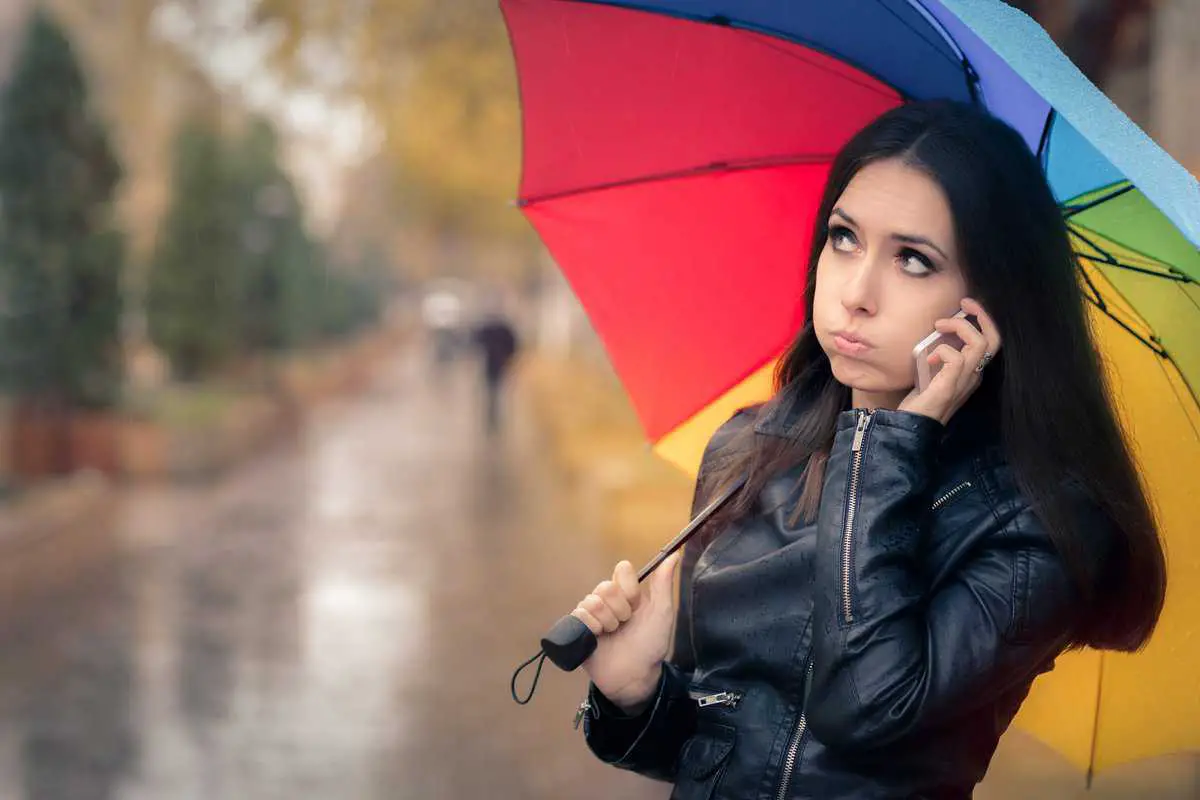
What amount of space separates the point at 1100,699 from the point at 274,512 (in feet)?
40.0

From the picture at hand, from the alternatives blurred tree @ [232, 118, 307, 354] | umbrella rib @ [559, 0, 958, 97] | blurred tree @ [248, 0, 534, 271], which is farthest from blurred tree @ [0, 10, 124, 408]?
umbrella rib @ [559, 0, 958, 97]

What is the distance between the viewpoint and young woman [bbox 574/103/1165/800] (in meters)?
1.84

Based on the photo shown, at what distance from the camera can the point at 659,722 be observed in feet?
7.10

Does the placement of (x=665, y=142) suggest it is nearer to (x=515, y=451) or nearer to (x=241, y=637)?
(x=241, y=637)

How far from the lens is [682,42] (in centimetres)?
261

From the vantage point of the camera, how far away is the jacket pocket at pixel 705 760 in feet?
6.66

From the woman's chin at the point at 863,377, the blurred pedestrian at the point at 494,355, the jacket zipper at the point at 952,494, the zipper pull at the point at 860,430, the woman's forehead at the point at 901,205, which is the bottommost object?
the blurred pedestrian at the point at 494,355

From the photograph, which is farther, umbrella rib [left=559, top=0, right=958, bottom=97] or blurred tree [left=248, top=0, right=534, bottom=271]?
blurred tree [left=248, top=0, right=534, bottom=271]

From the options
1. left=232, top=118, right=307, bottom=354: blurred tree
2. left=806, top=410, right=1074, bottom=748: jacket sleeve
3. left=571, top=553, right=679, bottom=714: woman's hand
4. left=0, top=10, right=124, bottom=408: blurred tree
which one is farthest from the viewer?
left=232, top=118, right=307, bottom=354: blurred tree

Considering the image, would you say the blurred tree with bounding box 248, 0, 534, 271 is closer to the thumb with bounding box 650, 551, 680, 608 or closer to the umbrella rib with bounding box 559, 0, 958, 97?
the umbrella rib with bounding box 559, 0, 958, 97

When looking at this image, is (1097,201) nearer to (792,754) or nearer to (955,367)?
(955,367)

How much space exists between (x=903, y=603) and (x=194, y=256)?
1833cm

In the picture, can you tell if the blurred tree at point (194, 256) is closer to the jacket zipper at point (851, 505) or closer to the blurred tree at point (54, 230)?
the blurred tree at point (54, 230)

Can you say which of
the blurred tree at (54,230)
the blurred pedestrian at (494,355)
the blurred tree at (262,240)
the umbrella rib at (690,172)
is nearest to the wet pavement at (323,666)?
the blurred tree at (54,230)
